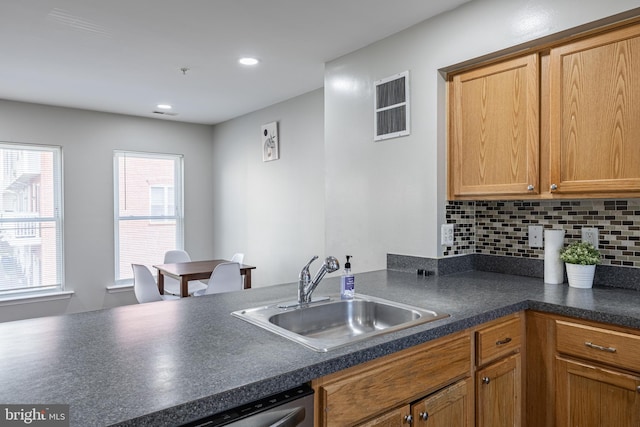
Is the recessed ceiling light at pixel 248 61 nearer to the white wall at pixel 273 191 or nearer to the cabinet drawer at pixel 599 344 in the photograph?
the white wall at pixel 273 191

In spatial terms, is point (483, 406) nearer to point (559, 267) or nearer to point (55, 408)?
point (559, 267)

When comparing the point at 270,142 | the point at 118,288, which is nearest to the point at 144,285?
the point at 118,288

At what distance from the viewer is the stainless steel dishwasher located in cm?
94

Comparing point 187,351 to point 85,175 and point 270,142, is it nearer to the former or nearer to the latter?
point 270,142

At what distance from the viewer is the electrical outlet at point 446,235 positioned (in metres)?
2.38

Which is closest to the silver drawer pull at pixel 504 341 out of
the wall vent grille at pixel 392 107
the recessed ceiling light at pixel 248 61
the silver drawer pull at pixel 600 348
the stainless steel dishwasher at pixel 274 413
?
the silver drawer pull at pixel 600 348

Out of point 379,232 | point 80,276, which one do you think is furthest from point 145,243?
point 379,232

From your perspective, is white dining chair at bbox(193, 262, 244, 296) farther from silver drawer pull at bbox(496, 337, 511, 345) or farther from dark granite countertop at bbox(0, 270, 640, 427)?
silver drawer pull at bbox(496, 337, 511, 345)

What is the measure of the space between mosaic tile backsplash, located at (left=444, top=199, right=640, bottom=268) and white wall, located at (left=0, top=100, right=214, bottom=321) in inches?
159

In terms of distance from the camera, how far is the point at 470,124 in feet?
7.56

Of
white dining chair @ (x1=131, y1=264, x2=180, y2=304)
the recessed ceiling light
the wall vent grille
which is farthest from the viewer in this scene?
white dining chair @ (x1=131, y1=264, x2=180, y2=304)

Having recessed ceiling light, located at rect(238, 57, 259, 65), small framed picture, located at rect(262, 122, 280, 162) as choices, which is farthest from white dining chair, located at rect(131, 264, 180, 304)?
recessed ceiling light, located at rect(238, 57, 259, 65)

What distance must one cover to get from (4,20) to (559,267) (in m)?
3.31

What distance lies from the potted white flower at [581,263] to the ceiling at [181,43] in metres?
1.39
